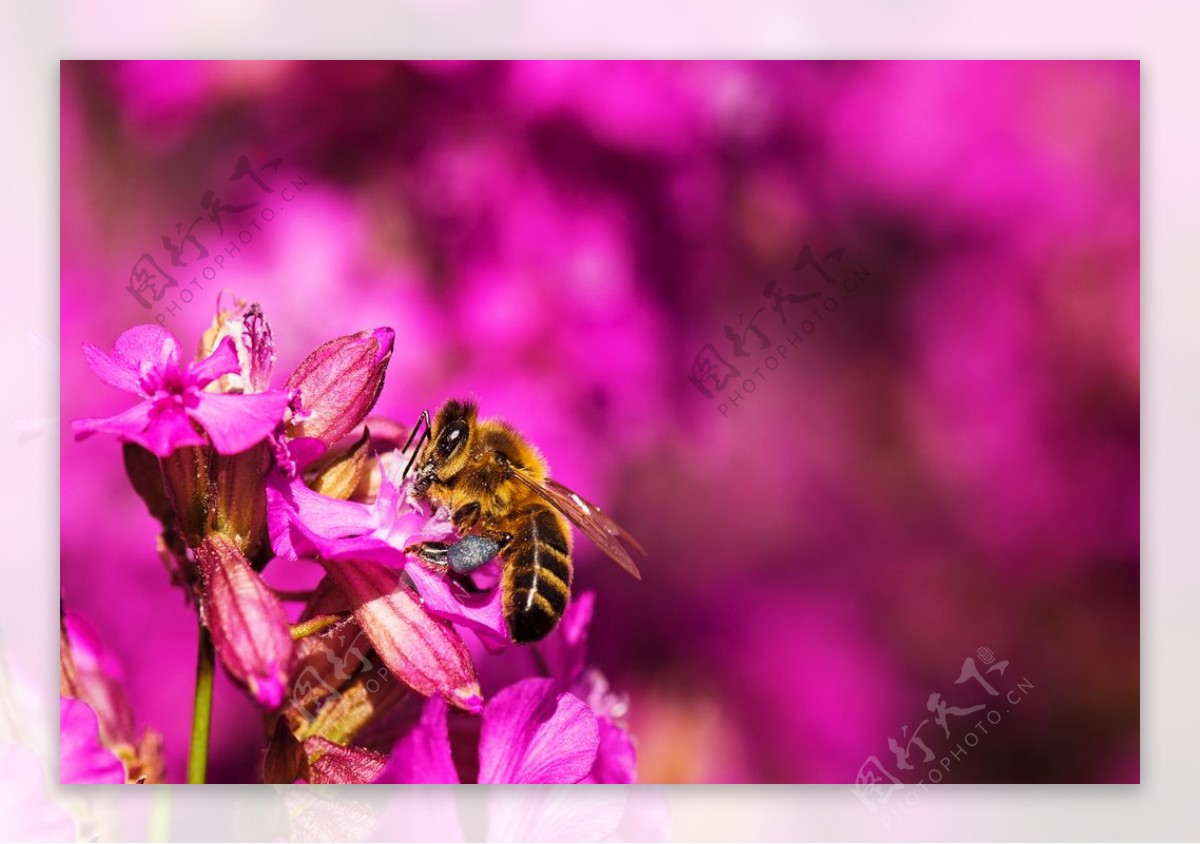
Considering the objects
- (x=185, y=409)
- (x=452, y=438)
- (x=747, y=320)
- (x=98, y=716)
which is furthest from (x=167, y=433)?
(x=747, y=320)

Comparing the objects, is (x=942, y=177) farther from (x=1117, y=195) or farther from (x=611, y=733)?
(x=611, y=733)

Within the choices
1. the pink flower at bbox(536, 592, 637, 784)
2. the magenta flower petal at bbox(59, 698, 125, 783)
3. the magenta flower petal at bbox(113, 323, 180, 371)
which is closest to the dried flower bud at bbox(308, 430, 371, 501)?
the magenta flower petal at bbox(113, 323, 180, 371)

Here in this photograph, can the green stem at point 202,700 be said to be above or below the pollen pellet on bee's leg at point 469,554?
below

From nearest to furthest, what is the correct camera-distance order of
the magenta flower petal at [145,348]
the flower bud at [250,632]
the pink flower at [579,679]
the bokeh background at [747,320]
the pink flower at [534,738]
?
1. the flower bud at [250,632]
2. the magenta flower petal at [145,348]
3. the pink flower at [534,738]
4. the pink flower at [579,679]
5. the bokeh background at [747,320]

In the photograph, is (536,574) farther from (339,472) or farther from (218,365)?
(218,365)

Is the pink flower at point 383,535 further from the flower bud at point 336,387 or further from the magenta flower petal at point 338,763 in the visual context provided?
Answer: the magenta flower petal at point 338,763

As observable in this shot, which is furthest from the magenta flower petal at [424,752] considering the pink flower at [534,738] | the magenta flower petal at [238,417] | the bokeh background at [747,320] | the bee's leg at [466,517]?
the bokeh background at [747,320]

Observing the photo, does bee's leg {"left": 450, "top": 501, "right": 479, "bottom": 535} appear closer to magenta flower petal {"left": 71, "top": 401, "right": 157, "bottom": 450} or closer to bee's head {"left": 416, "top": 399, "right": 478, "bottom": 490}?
bee's head {"left": 416, "top": 399, "right": 478, "bottom": 490}

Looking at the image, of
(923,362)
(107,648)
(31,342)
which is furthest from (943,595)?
(31,342)

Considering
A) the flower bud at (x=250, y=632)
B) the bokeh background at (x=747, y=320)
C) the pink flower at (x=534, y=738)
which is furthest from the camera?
the bokeh background at (x=747, y=320)
